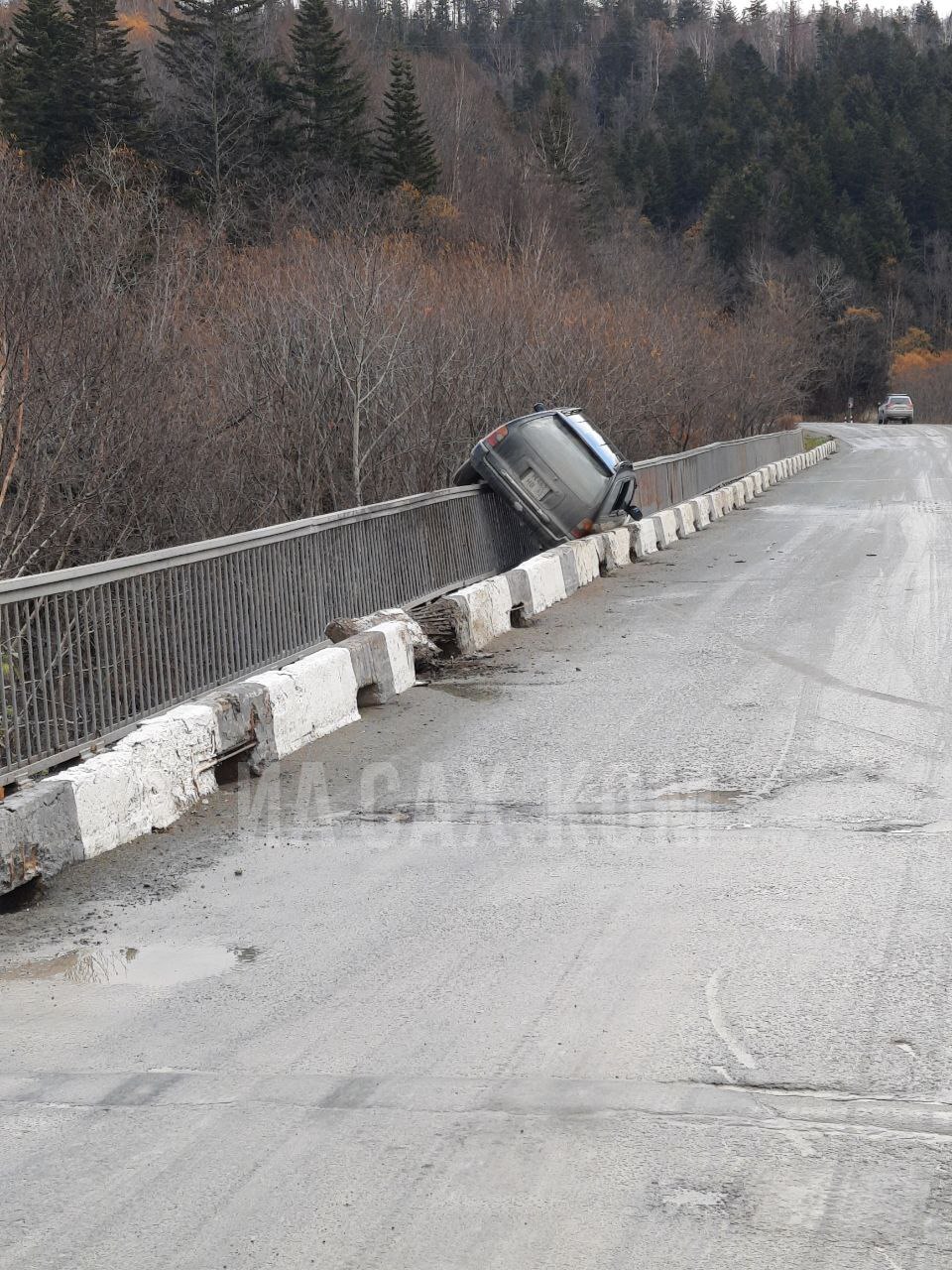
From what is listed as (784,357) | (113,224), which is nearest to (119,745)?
(113,224)

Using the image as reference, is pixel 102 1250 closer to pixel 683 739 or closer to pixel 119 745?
pixel 119 745

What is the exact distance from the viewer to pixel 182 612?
9.19m

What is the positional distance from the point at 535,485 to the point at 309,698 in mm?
8812

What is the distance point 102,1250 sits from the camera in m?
3.43

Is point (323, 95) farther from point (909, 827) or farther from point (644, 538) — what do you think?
point (909, 827)

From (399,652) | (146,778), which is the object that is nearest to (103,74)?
(399,652)

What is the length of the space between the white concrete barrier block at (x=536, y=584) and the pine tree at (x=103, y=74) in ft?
120

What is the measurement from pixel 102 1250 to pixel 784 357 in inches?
2110

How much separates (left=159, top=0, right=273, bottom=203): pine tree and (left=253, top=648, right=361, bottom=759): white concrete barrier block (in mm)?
41423

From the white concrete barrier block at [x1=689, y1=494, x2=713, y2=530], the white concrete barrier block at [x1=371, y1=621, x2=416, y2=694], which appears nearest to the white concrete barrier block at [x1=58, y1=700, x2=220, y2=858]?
the white concrete barrier block at [x1=371, y1=621, x2=416, y2=694]

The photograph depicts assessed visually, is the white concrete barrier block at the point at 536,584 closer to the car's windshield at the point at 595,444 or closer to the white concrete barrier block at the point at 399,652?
the car's windshield at the point at 595,444

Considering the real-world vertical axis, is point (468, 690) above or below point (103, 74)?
below

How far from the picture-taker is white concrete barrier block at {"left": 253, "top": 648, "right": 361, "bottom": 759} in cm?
869

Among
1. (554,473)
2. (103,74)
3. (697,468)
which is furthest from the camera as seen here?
(103,74)
